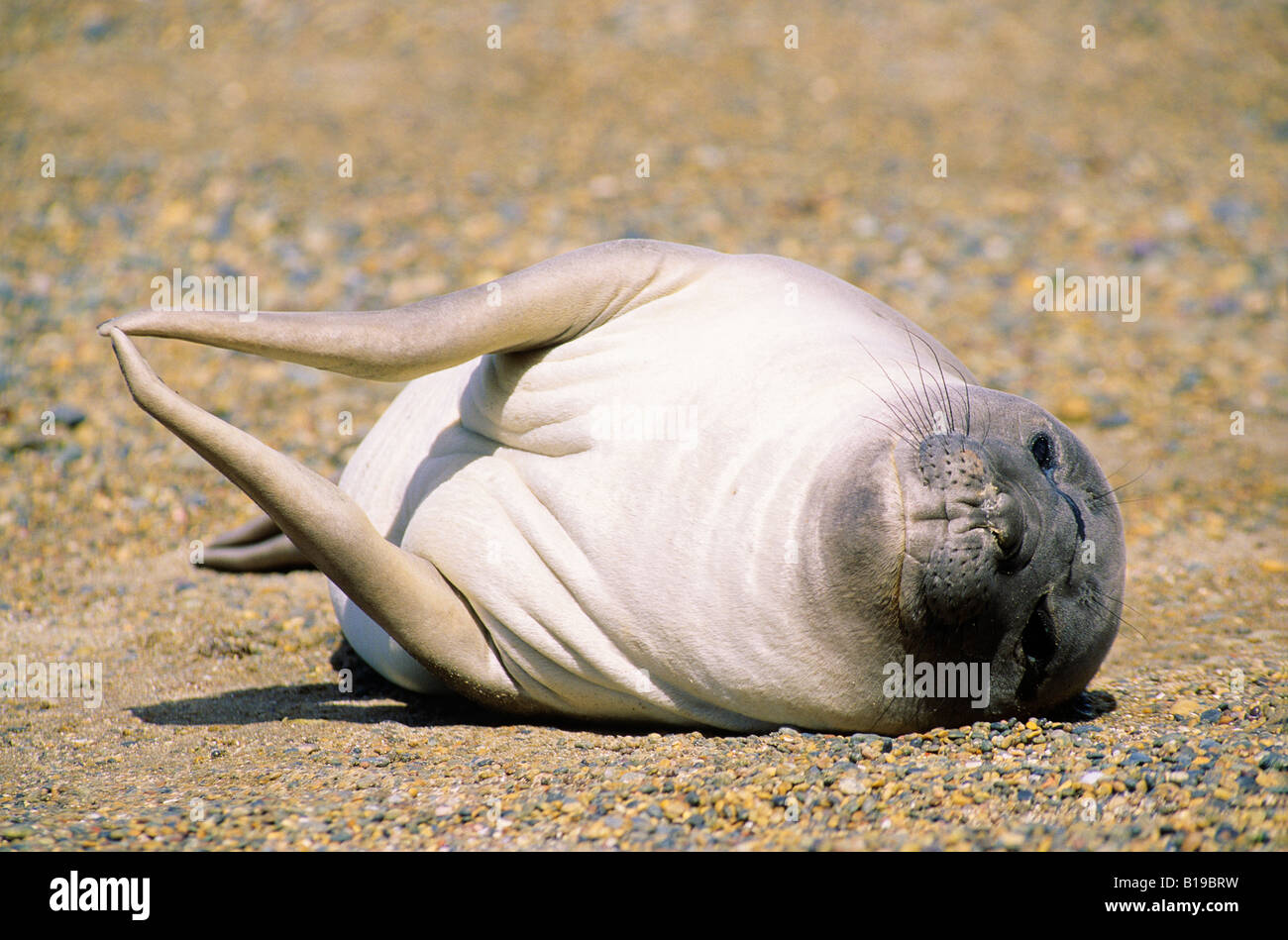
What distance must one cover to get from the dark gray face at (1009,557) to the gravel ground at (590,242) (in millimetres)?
154

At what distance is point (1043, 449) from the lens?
3.27 meters

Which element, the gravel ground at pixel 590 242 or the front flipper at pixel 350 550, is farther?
the front flipper at pixel 350 550

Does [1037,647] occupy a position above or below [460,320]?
below

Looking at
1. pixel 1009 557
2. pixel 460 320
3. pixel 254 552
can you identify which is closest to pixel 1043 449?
pixel 1009 557

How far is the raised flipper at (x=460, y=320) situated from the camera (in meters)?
3.10

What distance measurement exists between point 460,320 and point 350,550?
0.63m

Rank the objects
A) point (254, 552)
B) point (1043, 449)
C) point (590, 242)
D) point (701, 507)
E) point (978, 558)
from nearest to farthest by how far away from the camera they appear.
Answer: point (978, 558)
point (701, 507)
point (1043, 449)
point (254, 552)
point (590, 242)

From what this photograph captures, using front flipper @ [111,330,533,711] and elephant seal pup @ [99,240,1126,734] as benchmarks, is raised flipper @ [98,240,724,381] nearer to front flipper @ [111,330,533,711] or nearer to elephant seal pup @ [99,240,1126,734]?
elephant seal pup @ [99,240,1126,734]

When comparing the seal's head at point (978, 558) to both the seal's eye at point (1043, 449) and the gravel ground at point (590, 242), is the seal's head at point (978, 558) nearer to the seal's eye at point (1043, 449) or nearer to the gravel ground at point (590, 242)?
the seal's eye at point (1043, 449)

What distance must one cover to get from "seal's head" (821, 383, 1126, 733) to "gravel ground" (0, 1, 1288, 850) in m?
0.13

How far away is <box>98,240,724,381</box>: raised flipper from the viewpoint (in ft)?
10.2

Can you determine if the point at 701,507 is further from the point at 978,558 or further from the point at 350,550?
the point at 350,550

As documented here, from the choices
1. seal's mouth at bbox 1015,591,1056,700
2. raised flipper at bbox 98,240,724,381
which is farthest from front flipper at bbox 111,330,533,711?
seal's mouth at bbox 1015,591,1056,700

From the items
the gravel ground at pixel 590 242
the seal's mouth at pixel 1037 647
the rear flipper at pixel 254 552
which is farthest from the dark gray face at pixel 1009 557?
the rear flipper at pixel 254 552
